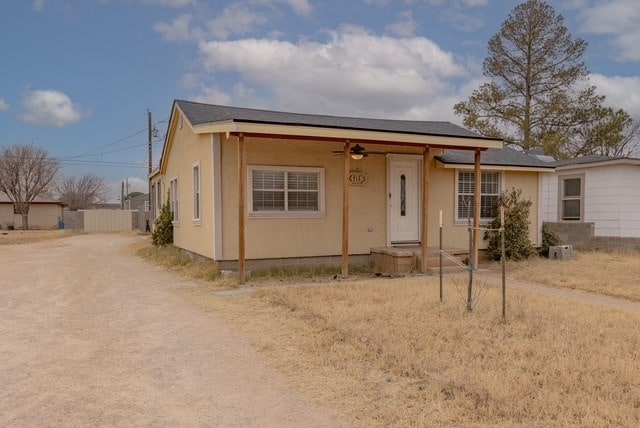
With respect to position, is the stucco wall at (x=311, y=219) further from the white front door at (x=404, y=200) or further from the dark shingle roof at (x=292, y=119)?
the dark shingle roof at (x=292, y=119)

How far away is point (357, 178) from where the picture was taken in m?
11.4

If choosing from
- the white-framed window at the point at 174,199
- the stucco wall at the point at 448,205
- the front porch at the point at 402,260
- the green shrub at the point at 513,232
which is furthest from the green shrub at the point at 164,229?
the green shrub at the point at 513,232

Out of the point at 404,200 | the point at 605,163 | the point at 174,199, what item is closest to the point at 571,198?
the point at 605,163

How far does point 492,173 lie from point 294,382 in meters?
10.5

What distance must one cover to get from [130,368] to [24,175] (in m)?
45.3

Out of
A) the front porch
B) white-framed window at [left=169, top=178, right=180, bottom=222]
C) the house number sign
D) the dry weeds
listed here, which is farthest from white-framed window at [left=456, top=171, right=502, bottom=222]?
white-framed window at [left=169, top=178, right=180, bottom=222]

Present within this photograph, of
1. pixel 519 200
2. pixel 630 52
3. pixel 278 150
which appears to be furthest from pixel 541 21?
pixel 278 150

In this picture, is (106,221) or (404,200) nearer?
(404,200)

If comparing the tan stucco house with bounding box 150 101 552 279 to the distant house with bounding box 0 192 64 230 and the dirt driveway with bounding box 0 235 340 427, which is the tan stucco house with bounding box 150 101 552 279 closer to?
the dirt driveway with bounding box 0 235 340 427

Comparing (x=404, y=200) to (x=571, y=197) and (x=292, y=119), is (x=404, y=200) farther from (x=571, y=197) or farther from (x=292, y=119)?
(x=571, y=197)

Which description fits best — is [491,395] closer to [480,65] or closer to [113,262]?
[113,262]

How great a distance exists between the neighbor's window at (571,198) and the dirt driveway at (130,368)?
13169 mm

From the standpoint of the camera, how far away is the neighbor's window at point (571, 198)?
15.5 metres

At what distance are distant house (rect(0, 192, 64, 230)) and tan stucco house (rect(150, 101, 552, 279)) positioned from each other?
38074 mm
